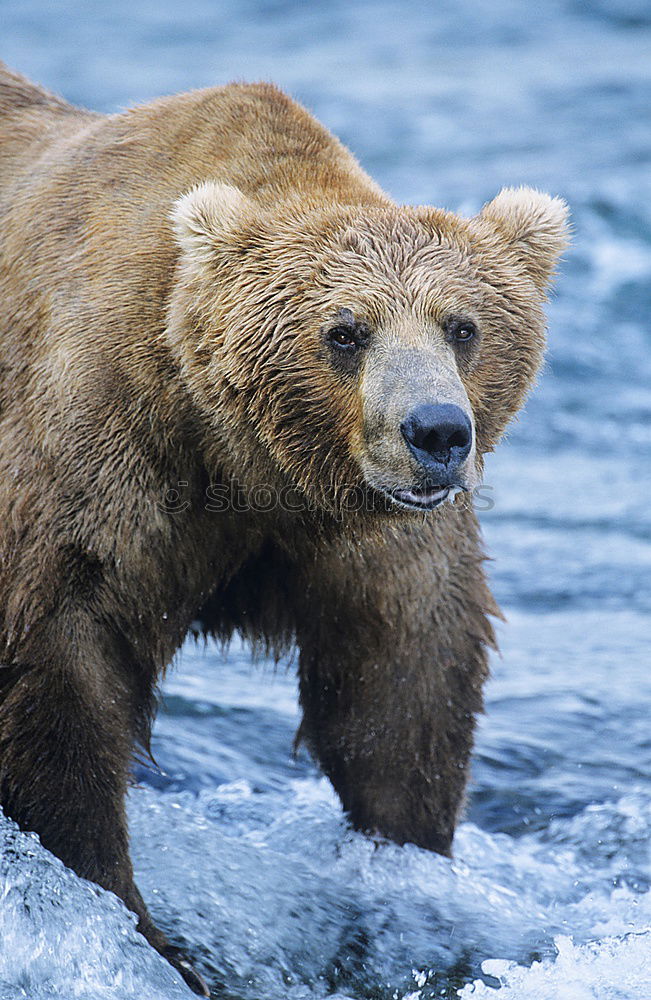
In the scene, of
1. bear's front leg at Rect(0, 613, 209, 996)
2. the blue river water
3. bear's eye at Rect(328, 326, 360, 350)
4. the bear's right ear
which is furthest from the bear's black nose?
the blue river water

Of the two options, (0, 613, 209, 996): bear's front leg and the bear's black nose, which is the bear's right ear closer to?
the bear's black nose

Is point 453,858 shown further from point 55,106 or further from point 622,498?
point 622,498

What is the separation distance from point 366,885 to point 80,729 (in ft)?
5.18

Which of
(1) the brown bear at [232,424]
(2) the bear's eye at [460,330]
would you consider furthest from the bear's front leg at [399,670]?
(2) the bear's eye at [460,330]

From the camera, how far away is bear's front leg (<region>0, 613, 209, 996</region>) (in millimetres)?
4926

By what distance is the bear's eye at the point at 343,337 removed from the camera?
4562mm

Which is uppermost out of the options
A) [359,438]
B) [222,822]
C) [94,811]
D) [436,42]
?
[436,42]

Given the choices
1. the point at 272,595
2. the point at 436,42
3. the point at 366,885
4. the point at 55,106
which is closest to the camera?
the point at 272,595

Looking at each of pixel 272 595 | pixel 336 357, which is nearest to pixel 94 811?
pixel 272 595

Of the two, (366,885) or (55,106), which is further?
(55,106)

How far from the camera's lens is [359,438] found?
4.54 m

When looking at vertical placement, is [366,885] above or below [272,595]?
below

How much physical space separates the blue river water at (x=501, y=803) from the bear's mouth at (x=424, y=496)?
176cm

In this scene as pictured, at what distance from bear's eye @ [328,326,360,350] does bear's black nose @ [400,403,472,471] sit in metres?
0.37
